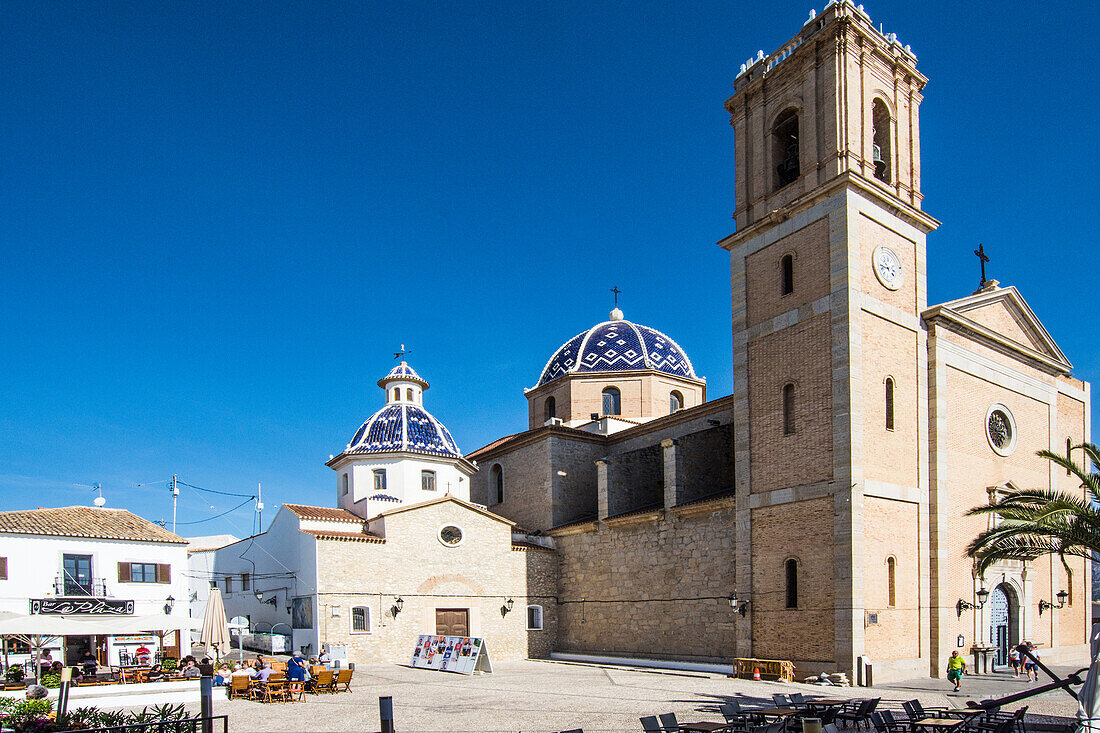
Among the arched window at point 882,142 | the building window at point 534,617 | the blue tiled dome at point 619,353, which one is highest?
the arched window at point 882,142

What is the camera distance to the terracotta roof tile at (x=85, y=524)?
940 inches

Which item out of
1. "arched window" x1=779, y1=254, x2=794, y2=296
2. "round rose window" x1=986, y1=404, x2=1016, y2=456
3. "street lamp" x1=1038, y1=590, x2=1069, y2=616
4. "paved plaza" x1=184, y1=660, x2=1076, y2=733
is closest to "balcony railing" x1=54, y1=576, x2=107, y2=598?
"paved plaza" x1=184, y1=660, x2=1076, y2=733

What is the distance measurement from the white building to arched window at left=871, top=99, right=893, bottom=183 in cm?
2250

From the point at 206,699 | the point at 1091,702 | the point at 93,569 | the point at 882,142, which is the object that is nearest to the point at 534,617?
the point at 93,569

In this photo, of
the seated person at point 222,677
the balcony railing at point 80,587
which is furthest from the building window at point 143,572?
the seated person at point 222,677

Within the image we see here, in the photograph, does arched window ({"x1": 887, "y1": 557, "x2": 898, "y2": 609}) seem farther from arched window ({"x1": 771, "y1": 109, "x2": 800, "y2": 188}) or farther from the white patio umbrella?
the white patio umbrella

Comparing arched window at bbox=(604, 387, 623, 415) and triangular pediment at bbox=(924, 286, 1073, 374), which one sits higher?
triangular pediment at bbox=(924, 286, 1073, 374)

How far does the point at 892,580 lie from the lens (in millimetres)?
21250

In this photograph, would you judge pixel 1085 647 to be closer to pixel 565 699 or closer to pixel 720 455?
pixel 720 455

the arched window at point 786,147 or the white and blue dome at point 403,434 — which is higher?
the arched window at point 786,147

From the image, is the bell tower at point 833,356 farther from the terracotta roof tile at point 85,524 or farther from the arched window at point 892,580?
the terracotta roof tile at point 85,524

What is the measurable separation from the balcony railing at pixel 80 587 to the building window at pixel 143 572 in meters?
0.80

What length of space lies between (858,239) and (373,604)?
57.3 feet

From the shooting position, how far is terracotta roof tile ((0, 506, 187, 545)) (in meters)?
23.9
